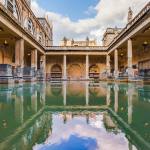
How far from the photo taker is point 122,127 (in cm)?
384

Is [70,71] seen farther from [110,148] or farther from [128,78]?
[110,148]

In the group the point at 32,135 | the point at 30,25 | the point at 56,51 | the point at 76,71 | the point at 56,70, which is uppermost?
the point at 30,25

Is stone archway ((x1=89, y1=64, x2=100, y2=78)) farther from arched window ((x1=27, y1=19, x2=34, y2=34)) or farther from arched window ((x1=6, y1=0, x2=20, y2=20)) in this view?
arched window ((x1=6, y1=0, x2=20, y2=20))

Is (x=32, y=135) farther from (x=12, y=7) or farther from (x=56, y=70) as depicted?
(x=56, y=70)

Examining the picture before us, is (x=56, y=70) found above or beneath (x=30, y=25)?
beneath

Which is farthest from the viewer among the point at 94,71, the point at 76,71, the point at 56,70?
the point at 94,71

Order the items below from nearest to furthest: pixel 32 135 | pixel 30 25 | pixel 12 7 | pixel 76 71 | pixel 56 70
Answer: pixel 32 135
pixel 12 7
pixel 30 25
pixel 56 70
pixel 76 71

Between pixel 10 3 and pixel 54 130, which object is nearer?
pixel 54 130

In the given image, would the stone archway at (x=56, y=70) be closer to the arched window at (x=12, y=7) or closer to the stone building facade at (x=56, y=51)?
the stone building facade at (x=56, y=51)

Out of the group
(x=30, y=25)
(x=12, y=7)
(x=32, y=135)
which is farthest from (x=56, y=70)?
(x=32, y=135)

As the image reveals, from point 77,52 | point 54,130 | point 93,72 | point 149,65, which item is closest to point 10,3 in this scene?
point 149,65

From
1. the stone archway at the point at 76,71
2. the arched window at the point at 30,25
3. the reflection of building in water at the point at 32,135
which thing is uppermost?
the arched window at the point at 30,25

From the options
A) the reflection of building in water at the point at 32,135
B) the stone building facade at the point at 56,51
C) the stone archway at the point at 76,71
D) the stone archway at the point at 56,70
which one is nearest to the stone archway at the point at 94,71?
the stone building facade at the point at 56,51

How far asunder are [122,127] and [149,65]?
28.9m
